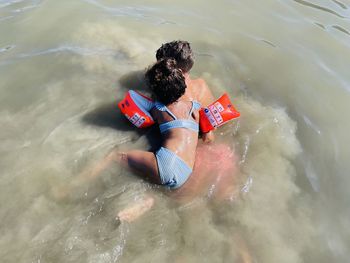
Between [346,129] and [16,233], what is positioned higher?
[346,129]

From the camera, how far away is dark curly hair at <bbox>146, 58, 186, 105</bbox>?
184 inches

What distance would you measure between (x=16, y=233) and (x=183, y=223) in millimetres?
1568

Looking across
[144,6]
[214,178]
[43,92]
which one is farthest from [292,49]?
[43,92]

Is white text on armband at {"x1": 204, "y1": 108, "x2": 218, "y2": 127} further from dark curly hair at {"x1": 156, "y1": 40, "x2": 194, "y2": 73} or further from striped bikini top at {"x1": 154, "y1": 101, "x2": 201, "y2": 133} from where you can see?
dark curly hair at {"x1": 156, "y1": 40, "x2": 194, "y2": 73}

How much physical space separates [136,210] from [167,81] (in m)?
1.40

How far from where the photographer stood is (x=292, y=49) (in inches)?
278

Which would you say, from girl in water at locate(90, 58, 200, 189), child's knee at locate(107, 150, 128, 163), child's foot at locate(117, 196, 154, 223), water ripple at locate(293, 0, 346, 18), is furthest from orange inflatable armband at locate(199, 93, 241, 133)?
water ripple at locate(293, 0, 346, 18)

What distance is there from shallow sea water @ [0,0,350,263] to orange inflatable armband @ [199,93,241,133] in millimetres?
300

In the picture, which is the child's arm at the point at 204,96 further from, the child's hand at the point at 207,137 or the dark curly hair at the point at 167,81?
the dark curly hair at the point at 167,81

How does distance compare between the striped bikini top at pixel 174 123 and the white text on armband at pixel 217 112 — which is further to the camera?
the white text on armband at pixel 217 112

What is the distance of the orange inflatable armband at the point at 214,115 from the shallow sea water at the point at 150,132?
0.98 ft

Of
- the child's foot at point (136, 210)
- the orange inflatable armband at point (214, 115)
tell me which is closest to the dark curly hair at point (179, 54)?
the orange inflatable armband at point (214, 115)

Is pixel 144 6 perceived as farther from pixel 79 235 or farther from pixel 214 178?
pixel 79 235

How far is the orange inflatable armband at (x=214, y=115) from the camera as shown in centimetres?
497
